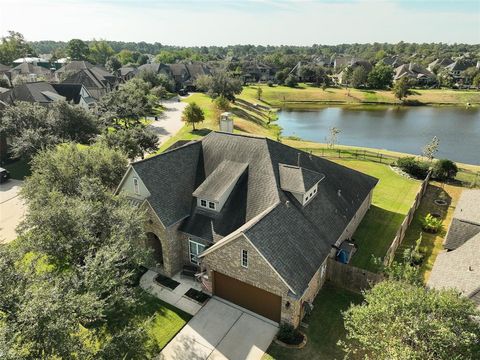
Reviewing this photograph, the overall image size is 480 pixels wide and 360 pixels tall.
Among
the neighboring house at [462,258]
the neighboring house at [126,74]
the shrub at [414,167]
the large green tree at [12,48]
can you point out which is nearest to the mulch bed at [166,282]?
the neighboring house at [462,258]

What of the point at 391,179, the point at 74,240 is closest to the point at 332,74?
the point at 391,179

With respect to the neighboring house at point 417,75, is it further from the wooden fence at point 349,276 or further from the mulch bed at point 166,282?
the mulch bed at point 166,282

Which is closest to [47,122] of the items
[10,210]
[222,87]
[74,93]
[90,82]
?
[10,210]

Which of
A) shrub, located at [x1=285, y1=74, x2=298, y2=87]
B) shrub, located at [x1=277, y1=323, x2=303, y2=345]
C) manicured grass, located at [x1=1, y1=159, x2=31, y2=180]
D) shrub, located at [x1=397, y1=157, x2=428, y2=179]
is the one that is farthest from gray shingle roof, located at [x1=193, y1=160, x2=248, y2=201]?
shrub, located at [x1=285, y1=74, x2=298, y2=87]

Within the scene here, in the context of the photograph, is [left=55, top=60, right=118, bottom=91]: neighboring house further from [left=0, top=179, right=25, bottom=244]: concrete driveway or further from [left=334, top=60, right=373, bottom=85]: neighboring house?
[left=334, top=60, right=373, bottom=85]: neighboring house

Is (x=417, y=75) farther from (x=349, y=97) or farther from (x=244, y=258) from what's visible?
(x=244, y=258)
